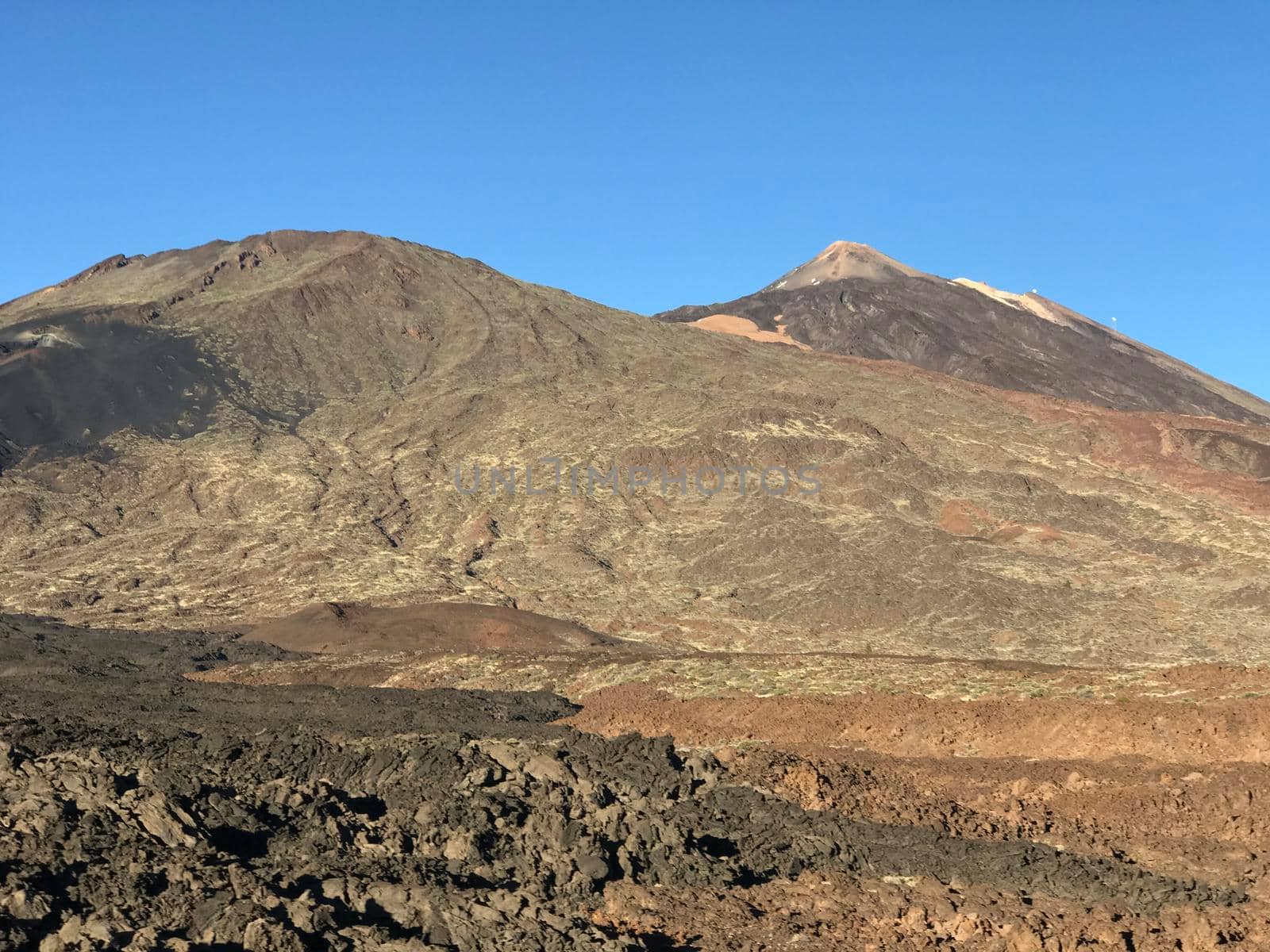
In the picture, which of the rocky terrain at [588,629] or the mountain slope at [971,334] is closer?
the rocky terrain at [588,629]

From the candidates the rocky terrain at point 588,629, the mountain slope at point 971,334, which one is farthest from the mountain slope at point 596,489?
the mountain slope at point 971,334

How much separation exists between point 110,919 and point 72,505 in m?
47.1

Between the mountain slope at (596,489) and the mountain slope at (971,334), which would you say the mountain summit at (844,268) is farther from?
the mountain slope at (596,489)

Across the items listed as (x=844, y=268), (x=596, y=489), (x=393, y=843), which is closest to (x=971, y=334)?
(x=844, y=268)

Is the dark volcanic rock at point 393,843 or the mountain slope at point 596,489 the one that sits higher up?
the mountain slope at point 596,489

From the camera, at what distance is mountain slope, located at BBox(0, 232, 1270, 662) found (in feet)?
141

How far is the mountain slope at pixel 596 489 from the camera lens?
141 feet

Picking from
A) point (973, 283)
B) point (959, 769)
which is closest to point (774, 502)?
point (959, 769)

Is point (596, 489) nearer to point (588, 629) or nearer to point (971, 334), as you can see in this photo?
point (588, 629)

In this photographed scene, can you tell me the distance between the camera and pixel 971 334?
4254 inches

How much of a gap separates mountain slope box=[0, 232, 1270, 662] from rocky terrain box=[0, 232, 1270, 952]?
0.92 feet

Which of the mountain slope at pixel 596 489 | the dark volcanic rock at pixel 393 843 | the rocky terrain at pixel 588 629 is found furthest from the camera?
the mountain slope at pixel 596 489

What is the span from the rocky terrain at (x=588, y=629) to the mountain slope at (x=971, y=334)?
977mm

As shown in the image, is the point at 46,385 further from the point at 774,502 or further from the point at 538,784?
the point at 538,784
